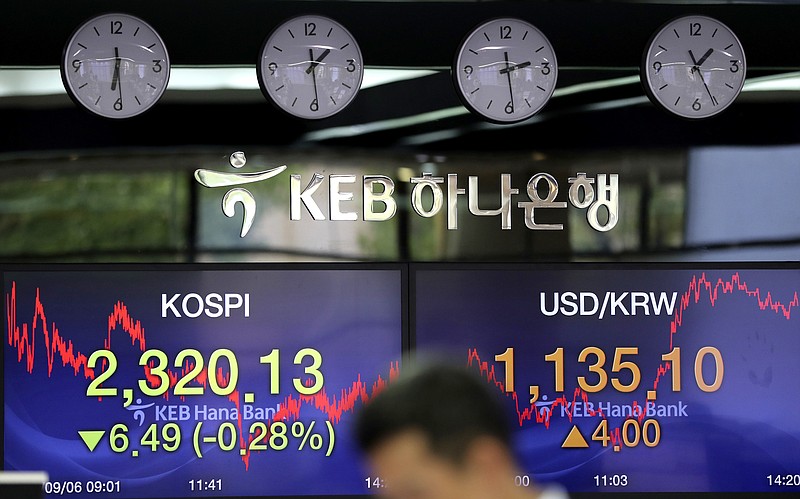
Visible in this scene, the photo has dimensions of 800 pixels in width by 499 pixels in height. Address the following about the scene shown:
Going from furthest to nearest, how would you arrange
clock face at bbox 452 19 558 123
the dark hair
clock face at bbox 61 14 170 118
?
clock face at bbox 452 19 558 123 → clock face at bbox 61 14 170 118 → the dark hair

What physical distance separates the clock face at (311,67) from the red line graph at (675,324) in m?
1.20

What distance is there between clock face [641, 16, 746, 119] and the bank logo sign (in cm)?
41

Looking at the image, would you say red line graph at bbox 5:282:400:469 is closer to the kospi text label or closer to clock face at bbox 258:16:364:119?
the kospi text label

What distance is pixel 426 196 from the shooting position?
5090 mm

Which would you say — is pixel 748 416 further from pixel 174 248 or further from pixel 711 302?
pixel 174 248

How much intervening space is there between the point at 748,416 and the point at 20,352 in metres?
3.02

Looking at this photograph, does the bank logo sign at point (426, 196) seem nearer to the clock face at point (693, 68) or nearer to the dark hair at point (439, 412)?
the clock face at point (693, 68)

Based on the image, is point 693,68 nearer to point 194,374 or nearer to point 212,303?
point 212,303

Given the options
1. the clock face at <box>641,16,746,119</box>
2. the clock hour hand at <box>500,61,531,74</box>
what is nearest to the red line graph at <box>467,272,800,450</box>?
the clock face at <box>641,16,746,119</box>

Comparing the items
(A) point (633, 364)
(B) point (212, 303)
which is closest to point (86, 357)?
(B) point (212, 303)

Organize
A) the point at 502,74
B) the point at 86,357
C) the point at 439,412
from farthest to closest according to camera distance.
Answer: the point at 502,74, the point at 86,357, the point at 439,412

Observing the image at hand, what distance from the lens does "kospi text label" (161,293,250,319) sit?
4992mm

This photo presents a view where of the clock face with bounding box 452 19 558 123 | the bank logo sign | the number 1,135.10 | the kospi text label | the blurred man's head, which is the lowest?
the number 1,135.10

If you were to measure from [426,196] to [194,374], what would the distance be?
1.20 m
